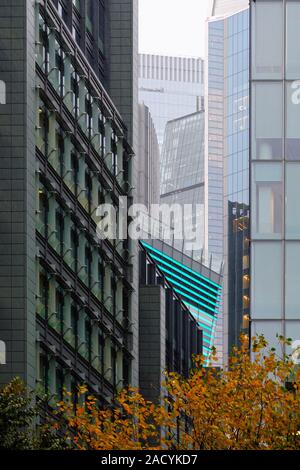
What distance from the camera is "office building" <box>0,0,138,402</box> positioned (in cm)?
6812

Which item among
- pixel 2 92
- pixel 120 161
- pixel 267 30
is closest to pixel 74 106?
pixel 120 161

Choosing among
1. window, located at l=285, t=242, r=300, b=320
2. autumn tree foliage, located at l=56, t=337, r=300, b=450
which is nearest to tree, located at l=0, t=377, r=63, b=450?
autumn tree foliage, located at l=56, t=337, r=300, b=450

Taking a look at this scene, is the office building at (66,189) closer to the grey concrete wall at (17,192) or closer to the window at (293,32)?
the grey concrete wall at (17,192)

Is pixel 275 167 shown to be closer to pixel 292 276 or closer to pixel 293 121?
pixel 293 121

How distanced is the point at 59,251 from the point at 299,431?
37.2 m

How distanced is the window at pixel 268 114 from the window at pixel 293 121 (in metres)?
0.25

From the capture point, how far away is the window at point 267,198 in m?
52.7

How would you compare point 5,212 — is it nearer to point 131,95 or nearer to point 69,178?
point 69,178

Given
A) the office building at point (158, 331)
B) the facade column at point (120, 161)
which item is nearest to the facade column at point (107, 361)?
the office building at point (158, 331)

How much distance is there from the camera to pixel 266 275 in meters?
52.2

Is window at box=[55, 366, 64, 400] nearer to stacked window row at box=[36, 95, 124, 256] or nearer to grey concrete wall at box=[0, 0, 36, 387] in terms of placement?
grey concrete wall at box=[0, 0, 36, 387]

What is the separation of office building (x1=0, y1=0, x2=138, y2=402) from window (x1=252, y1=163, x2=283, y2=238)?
16447 mm
